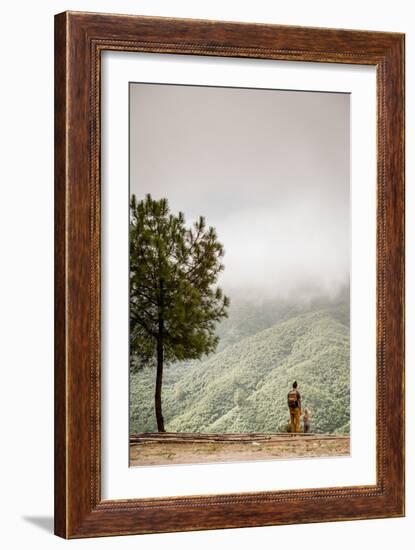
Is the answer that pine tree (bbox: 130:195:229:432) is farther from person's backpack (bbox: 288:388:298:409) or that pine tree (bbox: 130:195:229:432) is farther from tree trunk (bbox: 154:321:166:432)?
person's backpack (bbox: 288:388:298:409)

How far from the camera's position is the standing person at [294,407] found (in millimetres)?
4527

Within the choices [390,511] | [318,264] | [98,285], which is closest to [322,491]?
[390,511]

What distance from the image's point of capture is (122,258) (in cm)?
426

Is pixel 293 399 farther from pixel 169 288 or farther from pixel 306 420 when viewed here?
pixel 169 288

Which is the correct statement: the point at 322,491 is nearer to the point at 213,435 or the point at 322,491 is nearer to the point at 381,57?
the point at 213,435

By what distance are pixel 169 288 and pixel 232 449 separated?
24.1 inches

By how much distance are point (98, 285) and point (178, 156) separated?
1.84 ft

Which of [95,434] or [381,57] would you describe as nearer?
[95,434]

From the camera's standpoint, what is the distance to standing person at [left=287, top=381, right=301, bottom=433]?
14.9 feet

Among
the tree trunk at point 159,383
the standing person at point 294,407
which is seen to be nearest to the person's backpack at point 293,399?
the standing person at point 294,407

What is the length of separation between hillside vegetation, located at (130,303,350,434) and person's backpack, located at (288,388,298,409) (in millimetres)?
19

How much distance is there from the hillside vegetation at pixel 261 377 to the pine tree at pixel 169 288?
0.05m

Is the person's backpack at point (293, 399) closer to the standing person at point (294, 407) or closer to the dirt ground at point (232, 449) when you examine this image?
the standing person at point (294, 407)

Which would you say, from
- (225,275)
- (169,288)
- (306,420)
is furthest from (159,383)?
(306,420)
